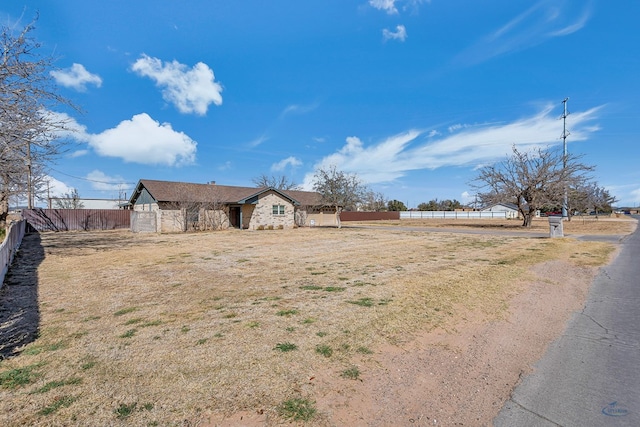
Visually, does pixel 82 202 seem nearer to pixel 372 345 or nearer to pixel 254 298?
pixel 254 298

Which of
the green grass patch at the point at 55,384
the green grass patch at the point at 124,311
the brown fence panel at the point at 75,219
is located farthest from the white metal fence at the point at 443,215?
the green grass patch at the point at 55,384

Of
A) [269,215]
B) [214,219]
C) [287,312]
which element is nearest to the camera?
[287,312]

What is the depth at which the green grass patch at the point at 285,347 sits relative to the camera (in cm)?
370

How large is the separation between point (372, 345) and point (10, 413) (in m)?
3.50

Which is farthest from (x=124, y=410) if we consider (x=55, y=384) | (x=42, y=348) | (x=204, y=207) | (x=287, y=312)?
(x=204, y=207)

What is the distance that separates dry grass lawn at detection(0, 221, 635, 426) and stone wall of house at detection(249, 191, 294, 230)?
18.9 metres

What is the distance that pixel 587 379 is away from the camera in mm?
3125

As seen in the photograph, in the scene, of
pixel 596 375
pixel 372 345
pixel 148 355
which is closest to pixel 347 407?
pixel 372 345

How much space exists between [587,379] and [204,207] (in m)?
25.4

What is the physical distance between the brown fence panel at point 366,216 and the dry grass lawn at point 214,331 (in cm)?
4067

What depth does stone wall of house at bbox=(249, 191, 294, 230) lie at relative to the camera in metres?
28.2

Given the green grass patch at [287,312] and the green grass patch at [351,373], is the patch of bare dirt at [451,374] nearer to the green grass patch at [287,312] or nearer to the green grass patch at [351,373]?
the green grass patch at [351,373]

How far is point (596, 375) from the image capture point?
320 cm

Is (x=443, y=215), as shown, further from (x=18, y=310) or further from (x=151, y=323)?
(x=18, y=310)
